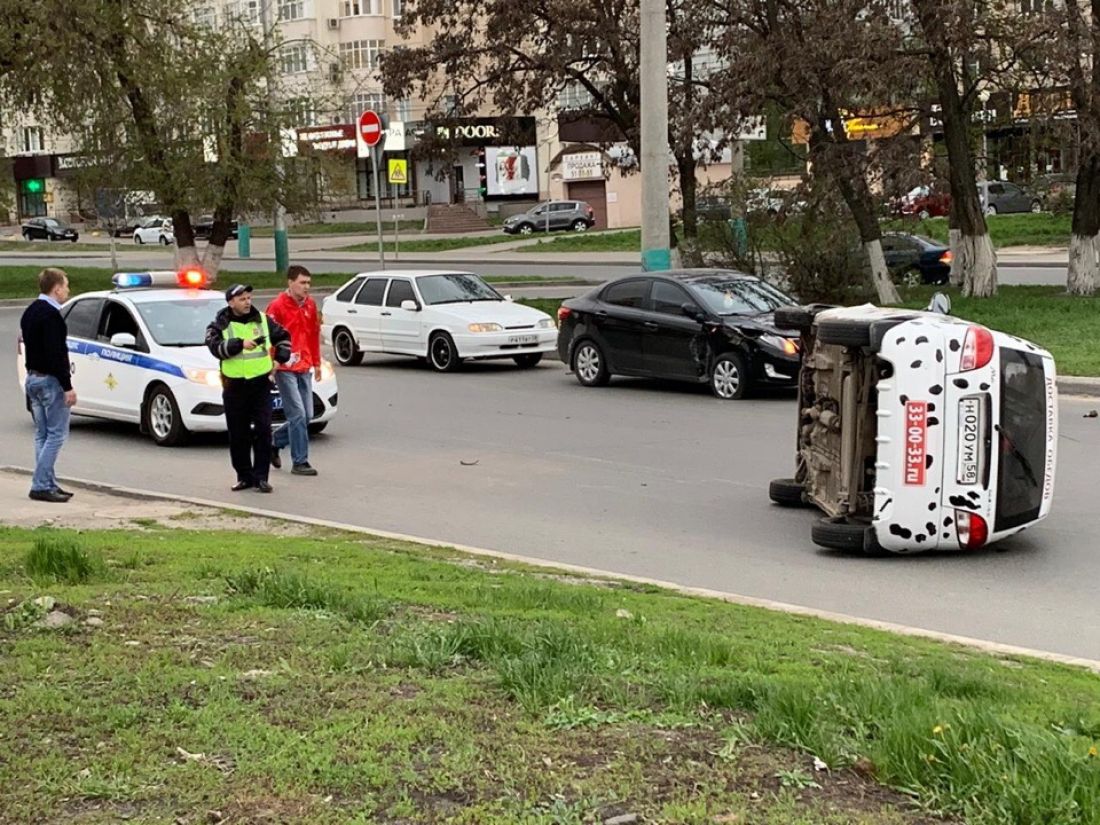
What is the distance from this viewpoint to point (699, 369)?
17.8 metres

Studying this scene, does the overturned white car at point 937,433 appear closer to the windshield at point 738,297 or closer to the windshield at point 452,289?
the windshield at point 738,297

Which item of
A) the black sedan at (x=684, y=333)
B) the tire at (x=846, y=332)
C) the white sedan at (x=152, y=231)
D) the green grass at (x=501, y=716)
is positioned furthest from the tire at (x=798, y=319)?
A: the white sedan at (x=152, y=231)

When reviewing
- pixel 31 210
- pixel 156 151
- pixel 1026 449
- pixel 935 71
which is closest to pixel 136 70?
pixel 156 151

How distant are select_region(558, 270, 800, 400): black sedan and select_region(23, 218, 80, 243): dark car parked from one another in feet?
217

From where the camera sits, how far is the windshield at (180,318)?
15.5 meters

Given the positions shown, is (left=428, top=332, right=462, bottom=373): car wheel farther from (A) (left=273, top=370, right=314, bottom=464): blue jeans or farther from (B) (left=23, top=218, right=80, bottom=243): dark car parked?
(B) (left=23, top=218, right=80, bottom=243): dark car parked

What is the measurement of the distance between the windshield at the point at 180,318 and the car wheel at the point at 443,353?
524cm

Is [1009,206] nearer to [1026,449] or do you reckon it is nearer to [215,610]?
[1026,449]

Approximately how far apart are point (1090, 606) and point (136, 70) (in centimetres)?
3255

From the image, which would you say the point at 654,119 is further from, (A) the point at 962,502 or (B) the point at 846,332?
(A) the point at 962,502

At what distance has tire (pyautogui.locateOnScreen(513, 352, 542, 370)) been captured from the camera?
21570mm

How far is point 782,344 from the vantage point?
17.2 m

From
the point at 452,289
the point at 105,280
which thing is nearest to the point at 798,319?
the point at 452,289

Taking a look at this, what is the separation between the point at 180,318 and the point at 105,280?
26.8m
